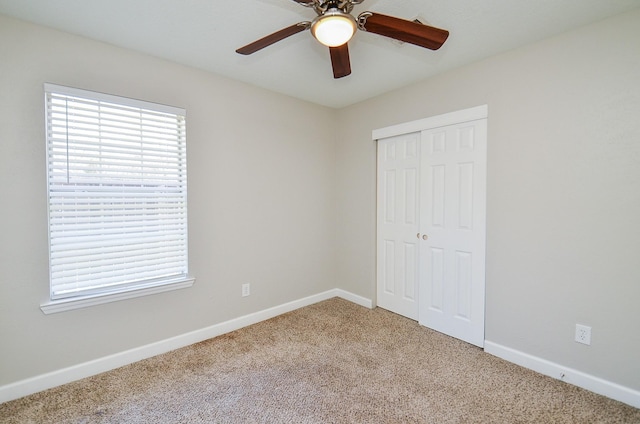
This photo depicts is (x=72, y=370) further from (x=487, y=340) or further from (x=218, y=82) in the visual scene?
(x=487, y=340)

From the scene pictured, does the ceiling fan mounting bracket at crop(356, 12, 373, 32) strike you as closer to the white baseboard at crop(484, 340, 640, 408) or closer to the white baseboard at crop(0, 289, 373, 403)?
the white baseboard at crop(484, 340, 640, 408)

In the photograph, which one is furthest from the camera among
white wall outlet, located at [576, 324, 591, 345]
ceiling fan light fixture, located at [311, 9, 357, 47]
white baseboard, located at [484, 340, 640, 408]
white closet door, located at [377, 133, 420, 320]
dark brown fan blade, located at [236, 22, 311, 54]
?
white closet door, located at [377, 133, 420, 320]

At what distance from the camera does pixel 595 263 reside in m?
1.94

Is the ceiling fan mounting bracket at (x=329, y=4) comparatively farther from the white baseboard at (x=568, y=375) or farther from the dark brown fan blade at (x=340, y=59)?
the white baseboard at (x=568, y=375)

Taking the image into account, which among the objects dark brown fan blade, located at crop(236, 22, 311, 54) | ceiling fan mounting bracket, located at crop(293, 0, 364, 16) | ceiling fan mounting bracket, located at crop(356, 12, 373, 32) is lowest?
dark brown fan blade, located at crop(236, 22, 311, 54)

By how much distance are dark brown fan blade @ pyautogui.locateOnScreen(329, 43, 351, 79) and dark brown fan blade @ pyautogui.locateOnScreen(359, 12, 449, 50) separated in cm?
18

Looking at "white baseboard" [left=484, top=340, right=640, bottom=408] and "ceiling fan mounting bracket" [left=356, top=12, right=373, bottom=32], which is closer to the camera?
"ceiling fan mounting bracket" [left=356, top=12, right=373, bottom=32]

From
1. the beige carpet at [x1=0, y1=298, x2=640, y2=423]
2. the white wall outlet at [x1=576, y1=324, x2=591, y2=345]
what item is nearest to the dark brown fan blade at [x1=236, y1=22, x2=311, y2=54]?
the beige carpet at [x1=0, y1=298, x2=640, y2=423]

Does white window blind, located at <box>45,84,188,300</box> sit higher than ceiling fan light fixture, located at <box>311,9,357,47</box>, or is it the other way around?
ceiling fan light fixture, located at <box>311,9,357,47</box>

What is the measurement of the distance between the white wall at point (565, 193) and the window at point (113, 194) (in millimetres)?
2596

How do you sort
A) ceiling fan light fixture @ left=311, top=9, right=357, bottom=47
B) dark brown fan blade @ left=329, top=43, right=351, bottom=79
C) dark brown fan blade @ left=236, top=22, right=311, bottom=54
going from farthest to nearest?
1. dark brown fan blade @ left=329, top=43, right=351, bottom=79
2. dark brown fan blade @ left=236, top=22, right=311, bottom=54
3. ceiling fan light fixture @ left=311, top=9, right=357, bottom=47

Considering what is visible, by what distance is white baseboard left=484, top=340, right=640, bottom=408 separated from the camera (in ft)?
5.99

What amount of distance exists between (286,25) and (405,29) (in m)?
0.92

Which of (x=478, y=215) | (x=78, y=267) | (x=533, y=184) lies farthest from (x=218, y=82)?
(x=533, y=184)
